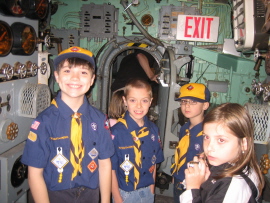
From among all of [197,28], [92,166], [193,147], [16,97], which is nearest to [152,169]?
[193,147]

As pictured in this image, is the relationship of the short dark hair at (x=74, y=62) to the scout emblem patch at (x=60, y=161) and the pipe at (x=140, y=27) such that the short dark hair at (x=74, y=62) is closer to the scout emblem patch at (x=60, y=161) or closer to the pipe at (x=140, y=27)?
the scout emblem patch at (x=60, y=161)

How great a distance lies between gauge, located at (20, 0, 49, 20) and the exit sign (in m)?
2.50

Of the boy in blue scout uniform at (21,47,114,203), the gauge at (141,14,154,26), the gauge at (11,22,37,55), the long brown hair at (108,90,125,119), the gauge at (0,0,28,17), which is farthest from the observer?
the gauge at (141,14,154,26)

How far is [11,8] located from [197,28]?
322 centimetres

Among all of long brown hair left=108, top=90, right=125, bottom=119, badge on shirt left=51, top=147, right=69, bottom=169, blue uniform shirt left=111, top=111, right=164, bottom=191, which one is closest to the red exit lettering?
long brown hair left=108, top=90, right=125, bottom=119

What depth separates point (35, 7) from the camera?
91.6 inches

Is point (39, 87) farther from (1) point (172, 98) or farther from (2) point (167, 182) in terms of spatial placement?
(2) point (167, 182)

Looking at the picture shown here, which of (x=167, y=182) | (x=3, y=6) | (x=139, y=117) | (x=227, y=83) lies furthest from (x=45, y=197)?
(x=227, y=83)

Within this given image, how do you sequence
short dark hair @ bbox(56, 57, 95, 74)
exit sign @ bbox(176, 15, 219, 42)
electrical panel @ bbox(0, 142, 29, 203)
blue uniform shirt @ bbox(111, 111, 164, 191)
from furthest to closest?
exit sign @ bbox(176, 15, 219, 42) < electrical panel @ bbox(0, 142, 29, 203) < blue uniform shirt @ bbox(111, 111, 164, 191) < short dark hair @ bbox(56, 57, 95, 74)

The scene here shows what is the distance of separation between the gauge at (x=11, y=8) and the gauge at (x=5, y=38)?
119mm

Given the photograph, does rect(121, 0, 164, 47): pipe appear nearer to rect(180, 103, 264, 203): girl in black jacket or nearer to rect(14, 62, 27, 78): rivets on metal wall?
rect(14, 62, 27, 78): rivets on metal wall

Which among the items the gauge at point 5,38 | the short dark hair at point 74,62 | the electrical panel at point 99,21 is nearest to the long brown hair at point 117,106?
the short dark hair at point 74,62

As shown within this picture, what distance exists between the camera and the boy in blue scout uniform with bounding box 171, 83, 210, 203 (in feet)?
7.01

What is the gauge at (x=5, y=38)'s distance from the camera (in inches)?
78.8
